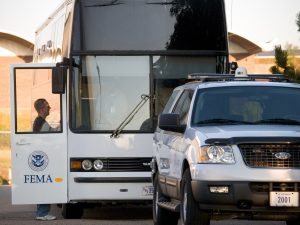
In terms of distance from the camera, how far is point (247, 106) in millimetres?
13406

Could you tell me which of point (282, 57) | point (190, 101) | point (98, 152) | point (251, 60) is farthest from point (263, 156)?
point (251, 60)

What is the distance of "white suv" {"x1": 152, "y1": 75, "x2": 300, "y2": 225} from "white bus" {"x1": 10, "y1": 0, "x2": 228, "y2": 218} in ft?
11.1

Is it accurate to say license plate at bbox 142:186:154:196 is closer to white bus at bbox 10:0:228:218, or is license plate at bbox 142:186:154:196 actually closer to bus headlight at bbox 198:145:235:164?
white bus at bbox 10:0:228:218

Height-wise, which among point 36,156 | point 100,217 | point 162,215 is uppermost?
point 36,156

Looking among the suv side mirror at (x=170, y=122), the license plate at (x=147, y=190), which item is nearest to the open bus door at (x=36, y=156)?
the license plate at (x=147, y=190)

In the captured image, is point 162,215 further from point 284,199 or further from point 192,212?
point 284,199

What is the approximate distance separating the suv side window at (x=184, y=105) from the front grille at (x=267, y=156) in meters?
1.68

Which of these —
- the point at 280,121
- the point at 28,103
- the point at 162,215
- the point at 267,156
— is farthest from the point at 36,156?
the point at 267,156

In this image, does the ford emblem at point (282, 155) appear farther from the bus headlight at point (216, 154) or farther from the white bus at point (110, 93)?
the white bus at point (110, 93)

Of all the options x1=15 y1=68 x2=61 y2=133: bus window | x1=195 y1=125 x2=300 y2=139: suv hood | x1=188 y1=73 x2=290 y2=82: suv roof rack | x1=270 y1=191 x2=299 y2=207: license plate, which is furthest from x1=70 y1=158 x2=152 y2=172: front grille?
x1=270 y1=191 x2=299 y2=207: license plate

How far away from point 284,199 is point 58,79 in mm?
6043

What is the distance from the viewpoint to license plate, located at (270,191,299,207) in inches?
469

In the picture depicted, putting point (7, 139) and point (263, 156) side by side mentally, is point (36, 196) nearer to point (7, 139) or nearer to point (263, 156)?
point (263, 156)

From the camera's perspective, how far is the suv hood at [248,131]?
12180 mm
